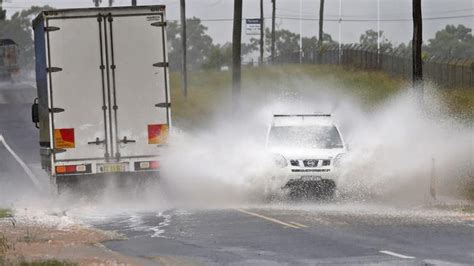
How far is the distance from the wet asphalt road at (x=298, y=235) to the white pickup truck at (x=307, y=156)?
45 cm

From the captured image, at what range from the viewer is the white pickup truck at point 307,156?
2328cm

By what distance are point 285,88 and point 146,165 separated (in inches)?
1858

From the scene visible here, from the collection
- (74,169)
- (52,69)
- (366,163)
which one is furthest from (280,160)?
(52,69)

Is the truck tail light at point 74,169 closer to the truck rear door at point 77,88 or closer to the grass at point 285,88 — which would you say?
the truck rear door at point 77,88

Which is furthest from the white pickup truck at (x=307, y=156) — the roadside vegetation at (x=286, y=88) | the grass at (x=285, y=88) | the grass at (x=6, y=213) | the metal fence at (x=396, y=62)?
the metal fence at (x=396, y=62)

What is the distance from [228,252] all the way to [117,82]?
27.9 feet

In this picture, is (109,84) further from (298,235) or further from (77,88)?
(298,235)

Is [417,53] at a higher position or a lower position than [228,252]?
higher

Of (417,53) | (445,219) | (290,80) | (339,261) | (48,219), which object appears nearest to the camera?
(339,261)

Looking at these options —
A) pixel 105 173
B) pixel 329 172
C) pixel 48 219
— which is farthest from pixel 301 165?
pixel 48 219

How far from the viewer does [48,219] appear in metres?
21.0

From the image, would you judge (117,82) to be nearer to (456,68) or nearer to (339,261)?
(339,261)

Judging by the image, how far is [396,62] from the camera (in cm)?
6944

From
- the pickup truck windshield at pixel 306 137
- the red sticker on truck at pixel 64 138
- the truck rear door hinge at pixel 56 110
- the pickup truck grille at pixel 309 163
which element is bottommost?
the pickup truck grille at pixel 309 163
